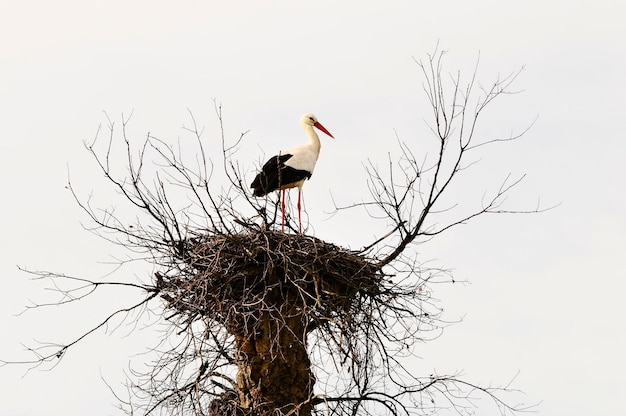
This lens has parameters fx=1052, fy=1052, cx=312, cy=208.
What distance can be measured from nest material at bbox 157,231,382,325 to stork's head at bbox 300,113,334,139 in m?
3.08

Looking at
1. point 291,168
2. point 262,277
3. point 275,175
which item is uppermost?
point 291,168

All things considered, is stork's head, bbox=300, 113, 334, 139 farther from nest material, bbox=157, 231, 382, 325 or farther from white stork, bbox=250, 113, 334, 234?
nest material, bbox=157, 231, 382, 325

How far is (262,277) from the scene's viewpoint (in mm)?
8453

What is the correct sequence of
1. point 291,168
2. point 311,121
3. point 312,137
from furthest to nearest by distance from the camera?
point 311,121
point 312,137
point 291,168

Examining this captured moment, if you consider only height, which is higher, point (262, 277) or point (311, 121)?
point (311, 121)

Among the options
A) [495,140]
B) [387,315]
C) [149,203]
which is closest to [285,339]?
[387,315]

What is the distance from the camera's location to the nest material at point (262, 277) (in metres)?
8.30

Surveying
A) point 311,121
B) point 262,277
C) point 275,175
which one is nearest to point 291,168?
point 275,175

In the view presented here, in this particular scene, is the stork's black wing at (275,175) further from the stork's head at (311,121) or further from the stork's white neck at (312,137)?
the stork's head at (311,121)

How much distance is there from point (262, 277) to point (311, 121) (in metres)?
3.50

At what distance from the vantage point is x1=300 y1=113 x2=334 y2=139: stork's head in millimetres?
11531

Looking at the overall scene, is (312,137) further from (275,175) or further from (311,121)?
(275,175)

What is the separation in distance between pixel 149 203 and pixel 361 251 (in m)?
1.81

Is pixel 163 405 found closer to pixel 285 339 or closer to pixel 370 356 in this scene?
pixel 285 339
